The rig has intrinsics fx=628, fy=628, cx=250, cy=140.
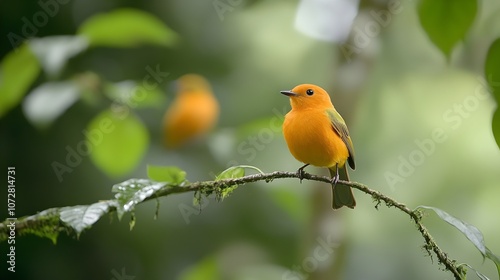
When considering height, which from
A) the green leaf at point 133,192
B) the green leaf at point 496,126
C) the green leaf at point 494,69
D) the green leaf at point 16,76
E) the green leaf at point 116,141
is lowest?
the green leaf at point 116,141

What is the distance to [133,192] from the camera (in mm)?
1132

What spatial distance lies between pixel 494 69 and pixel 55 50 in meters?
1.44

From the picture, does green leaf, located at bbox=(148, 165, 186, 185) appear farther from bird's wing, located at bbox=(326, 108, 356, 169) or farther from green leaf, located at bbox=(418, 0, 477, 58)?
green leaf, located at bbox=(418, 0, 477, 58)

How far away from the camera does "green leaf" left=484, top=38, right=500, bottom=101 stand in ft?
3.06

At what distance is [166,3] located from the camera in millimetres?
4516

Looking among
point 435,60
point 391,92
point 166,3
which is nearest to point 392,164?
point 391,92

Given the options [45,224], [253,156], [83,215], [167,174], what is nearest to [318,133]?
[167,174]

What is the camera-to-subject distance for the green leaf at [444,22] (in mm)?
1016

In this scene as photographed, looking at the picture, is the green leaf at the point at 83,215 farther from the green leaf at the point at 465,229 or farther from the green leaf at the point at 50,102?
the green leaf at the point at 50,102

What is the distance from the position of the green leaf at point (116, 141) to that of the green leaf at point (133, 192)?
83cm

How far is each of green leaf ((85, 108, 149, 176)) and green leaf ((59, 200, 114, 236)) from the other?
0.86 metres

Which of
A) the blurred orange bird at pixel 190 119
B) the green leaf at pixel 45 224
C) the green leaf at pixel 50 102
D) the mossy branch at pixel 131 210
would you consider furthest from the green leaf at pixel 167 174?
the blurred orange bird at pixel 190 119

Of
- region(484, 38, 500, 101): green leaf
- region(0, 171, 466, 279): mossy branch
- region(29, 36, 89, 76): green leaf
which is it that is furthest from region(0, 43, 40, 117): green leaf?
region(484, 38, 500, 101): green leaf

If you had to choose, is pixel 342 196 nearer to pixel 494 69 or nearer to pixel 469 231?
pixel 469 231
